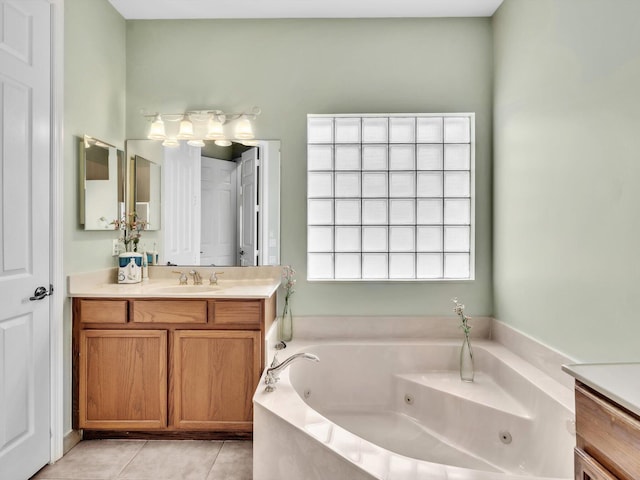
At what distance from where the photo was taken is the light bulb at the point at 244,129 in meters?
2.76

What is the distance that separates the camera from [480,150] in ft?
9.23

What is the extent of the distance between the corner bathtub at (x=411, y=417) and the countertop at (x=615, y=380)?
17.6 inches

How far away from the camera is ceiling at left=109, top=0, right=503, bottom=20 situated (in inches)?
103

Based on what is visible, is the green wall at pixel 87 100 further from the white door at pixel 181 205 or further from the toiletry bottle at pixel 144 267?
the white door at pixel 181 205

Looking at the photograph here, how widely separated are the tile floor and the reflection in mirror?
1421 millimetres

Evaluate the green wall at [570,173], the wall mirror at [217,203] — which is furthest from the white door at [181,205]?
the green wall at [570,173]

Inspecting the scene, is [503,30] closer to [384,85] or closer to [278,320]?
[384,85]

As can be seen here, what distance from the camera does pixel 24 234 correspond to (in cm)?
193

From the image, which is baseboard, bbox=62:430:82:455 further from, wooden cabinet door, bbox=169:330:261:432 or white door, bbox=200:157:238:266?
white door, bbox=200:157:238:266

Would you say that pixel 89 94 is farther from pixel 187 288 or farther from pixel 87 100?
pixel 187 288

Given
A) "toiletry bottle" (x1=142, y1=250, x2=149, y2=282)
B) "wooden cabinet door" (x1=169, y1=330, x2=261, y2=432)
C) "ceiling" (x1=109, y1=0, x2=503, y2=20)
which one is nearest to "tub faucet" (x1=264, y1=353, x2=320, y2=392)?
"wooden cabinet door" (x1=169, y1=330, x2=261, y2=432)

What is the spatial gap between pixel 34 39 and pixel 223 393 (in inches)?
82.3

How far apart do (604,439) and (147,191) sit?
9.34 ft

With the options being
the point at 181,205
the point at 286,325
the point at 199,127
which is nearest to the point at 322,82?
the point at 199,127
